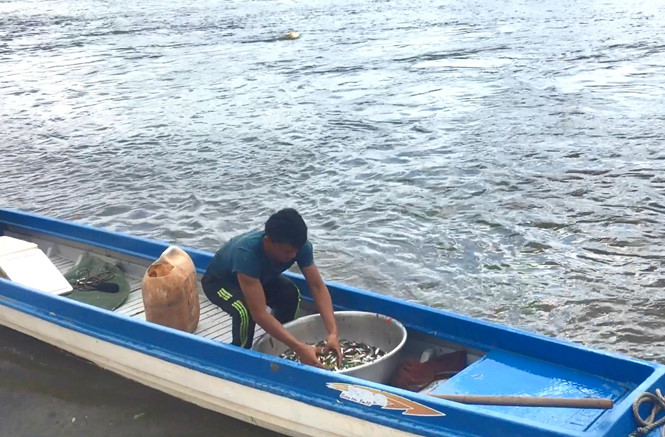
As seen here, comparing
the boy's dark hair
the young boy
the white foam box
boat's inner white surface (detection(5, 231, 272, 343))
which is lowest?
boat's inner white surface (detection(5, 231, 272, 343))

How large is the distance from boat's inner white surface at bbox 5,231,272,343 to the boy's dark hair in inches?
48.9

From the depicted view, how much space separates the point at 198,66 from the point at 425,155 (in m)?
12.5

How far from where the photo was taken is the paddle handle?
4.00 m

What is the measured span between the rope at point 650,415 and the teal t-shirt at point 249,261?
2255 mm

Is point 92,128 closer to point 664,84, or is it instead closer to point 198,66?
point 198,66

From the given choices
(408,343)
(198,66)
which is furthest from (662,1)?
(408,343)

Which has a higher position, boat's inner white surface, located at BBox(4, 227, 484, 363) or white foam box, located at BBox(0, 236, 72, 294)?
white foam box, located at BBox(0, 236, 72, 294)

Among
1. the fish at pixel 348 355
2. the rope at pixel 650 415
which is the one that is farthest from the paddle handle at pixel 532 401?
the fish at pixel 348 355

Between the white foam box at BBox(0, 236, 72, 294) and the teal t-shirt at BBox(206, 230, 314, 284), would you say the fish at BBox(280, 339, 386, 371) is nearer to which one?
the teal t-shirt at BBox(206, 230, 314, 284)

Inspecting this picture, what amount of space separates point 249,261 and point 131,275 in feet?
8.40

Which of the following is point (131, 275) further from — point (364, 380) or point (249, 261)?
point (364, 380)

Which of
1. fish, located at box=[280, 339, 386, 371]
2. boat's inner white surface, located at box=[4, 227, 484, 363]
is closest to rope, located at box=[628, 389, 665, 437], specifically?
boat's inner white surface, located at box=[4, 227, 484, 363]

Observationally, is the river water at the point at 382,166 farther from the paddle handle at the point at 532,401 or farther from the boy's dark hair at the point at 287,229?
the paddle handle at the point at 532,401

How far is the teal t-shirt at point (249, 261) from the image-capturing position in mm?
4855
